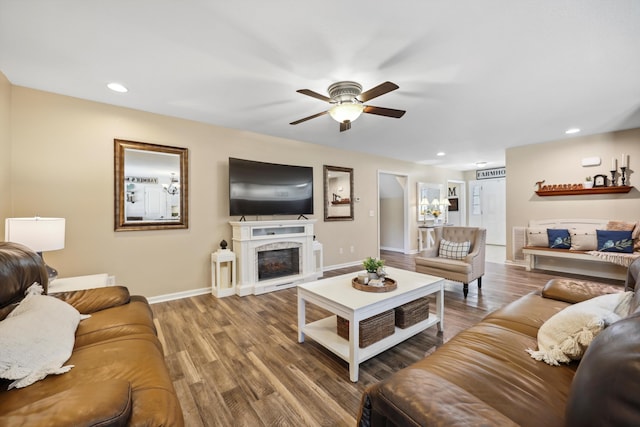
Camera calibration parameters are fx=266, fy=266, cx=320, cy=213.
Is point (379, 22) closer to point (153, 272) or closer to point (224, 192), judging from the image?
point (224, 192)

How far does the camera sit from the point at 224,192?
3.97 meters

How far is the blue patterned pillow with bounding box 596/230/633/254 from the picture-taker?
13.3 ft

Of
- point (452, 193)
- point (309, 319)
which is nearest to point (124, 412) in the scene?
point (309, 319)

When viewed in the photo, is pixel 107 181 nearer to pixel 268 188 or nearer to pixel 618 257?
pixel 268 188

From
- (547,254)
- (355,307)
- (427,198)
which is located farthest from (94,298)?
(427,198)

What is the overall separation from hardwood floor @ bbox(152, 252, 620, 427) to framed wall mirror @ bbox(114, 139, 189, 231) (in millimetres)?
1084

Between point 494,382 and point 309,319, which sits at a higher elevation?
point 494,382

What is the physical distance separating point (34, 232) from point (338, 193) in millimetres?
4257

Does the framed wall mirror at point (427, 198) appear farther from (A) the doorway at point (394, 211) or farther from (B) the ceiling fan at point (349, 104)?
(B) the ceiling fan at point (349, 104)

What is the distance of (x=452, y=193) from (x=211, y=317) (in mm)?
7975

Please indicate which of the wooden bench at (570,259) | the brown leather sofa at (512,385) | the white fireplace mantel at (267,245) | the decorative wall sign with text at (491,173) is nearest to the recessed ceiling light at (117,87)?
the white fireplace mantel at (267,245)

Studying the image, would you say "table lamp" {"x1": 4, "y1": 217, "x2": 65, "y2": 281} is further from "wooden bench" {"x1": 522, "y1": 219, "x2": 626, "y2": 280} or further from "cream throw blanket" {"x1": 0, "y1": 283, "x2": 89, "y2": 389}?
"wooden bench" {"x1": 522, "y1": 219, "x2": 626, "y2": 280}

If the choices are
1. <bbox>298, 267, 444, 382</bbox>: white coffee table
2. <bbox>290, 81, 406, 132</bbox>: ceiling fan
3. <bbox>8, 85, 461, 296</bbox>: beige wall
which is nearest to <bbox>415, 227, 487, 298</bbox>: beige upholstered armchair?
<bbox>298, 267, 444, 382</bbox>: white coffee table

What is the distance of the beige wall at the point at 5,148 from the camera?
245 centimetres
